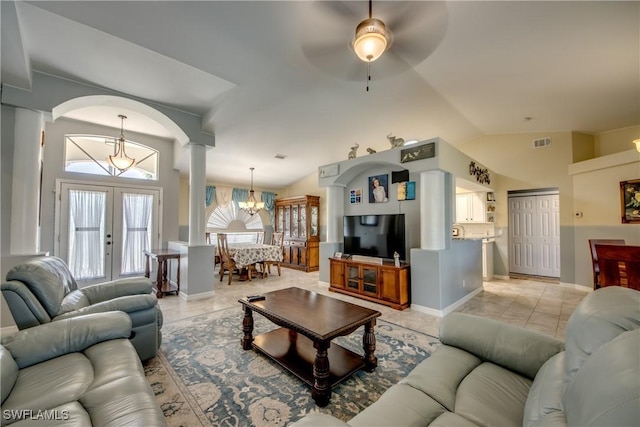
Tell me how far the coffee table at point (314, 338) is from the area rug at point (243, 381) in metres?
0.08

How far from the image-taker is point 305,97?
401cm

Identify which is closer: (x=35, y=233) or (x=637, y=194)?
(x=35, y=233)

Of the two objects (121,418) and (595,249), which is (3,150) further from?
(595,249)

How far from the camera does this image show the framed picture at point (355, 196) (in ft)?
16.2

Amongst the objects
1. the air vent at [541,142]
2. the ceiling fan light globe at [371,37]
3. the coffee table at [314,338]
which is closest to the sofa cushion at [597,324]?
the coffee table at [314,338]

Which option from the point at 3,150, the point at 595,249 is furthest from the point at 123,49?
the point at 595,249

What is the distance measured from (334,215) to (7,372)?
4304mm

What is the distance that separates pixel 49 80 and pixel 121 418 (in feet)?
13.3

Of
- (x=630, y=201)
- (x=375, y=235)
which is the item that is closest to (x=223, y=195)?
(x=375, y=235)

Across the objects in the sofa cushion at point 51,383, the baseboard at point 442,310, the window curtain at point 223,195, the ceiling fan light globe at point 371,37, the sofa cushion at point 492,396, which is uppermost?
the ceiling fan light globe at point 371,37

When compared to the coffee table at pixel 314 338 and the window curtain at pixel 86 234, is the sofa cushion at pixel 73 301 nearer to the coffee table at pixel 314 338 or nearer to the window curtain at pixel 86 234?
the coffee table at pixel 314 338

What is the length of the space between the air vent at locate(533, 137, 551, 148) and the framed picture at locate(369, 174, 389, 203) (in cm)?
363

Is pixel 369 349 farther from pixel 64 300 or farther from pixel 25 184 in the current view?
pixel 25 184

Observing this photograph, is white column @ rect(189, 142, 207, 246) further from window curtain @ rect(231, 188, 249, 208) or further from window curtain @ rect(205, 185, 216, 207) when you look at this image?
window curtain @ rect(231, 188, 249, 208)
